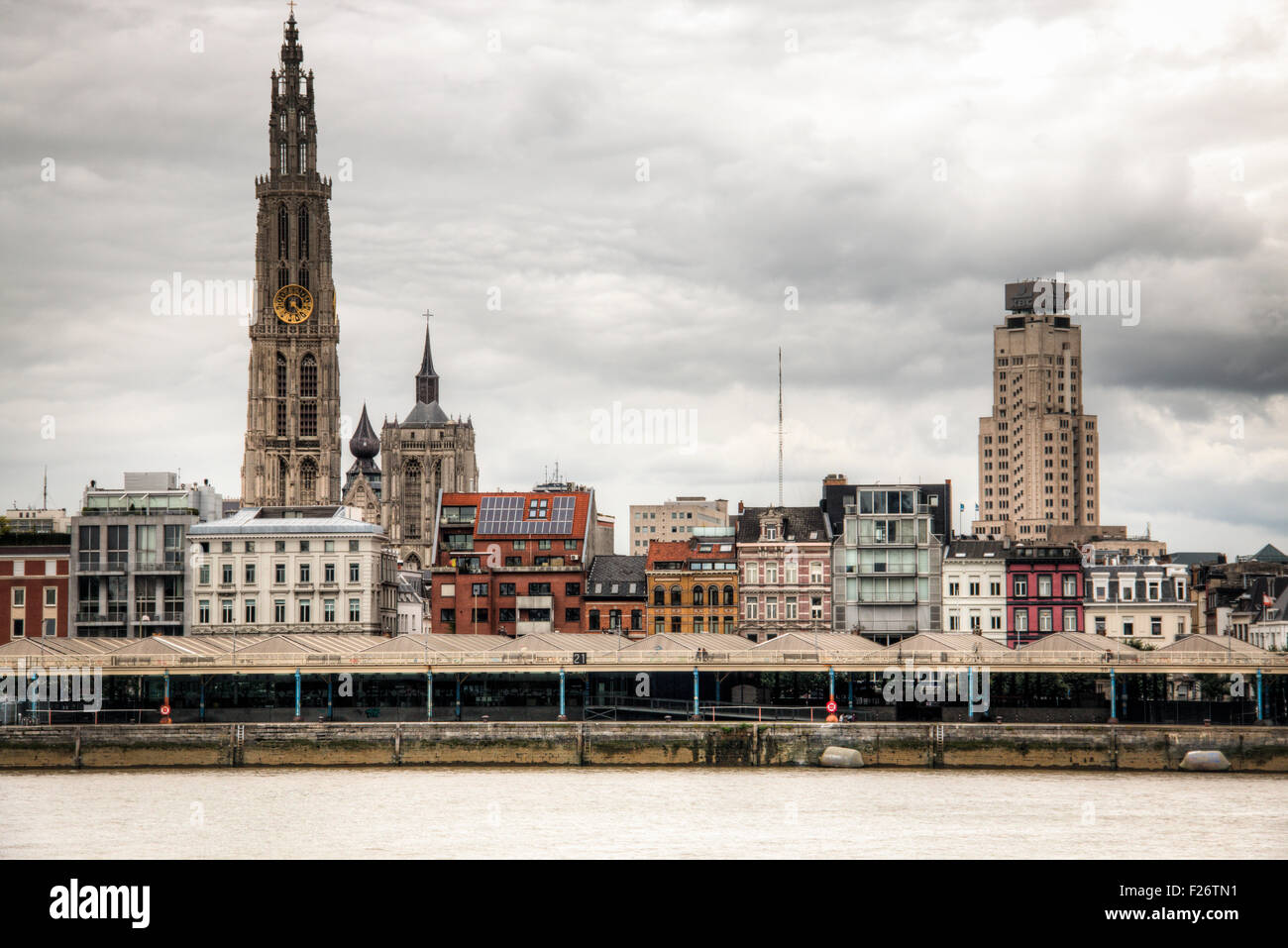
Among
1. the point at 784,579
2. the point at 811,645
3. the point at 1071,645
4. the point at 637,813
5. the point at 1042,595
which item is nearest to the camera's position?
the point at 637,813

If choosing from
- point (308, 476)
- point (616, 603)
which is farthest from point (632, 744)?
point (308, 476)

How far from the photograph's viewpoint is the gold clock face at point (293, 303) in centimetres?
19625

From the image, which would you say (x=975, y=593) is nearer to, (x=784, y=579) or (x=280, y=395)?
(x=784, y=579)

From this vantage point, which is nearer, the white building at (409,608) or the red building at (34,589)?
the red building at (34,589)

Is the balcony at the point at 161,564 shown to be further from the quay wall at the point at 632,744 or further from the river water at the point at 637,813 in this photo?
the river water at the point at 637,813

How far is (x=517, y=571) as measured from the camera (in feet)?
388

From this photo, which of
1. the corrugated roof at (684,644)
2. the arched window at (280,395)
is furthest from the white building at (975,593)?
the arched window at (280,395)

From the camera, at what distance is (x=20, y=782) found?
73.6 m

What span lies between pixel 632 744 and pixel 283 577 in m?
41.6

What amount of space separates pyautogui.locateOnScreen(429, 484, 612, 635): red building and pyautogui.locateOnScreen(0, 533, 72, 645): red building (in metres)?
24.4

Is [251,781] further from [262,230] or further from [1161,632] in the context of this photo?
[262,230]

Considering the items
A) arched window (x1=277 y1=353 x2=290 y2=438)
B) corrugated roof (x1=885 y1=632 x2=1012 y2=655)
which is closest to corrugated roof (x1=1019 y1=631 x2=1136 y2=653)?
corrugated roof (x1=885 y1=632 x2=1012 y2=655)

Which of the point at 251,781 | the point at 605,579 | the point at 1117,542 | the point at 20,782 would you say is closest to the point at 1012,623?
the point at 605,579

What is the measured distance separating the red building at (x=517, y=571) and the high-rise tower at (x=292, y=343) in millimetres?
72398
